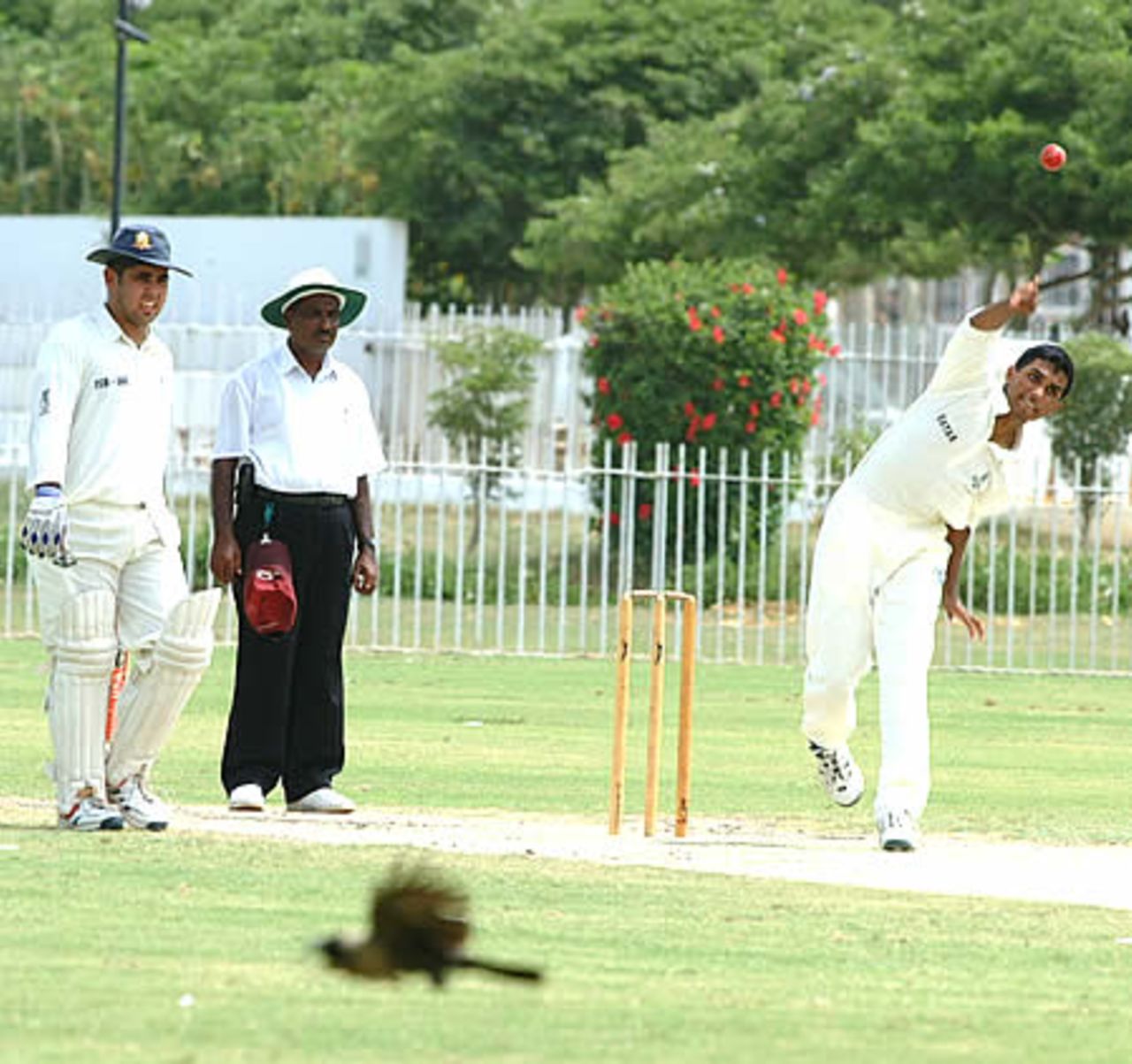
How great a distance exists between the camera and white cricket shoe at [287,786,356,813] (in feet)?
38.7

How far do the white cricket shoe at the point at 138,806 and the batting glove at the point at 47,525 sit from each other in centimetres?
87

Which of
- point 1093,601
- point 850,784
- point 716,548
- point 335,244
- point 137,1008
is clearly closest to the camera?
point 137,1008

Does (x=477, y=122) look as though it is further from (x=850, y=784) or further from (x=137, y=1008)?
(x=137, y=1008)

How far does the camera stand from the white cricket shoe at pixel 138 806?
1083cm

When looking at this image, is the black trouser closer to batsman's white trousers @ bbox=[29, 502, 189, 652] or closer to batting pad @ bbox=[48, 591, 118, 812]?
batsman's white trousers @ bbox=[29, 502, 189, 652]

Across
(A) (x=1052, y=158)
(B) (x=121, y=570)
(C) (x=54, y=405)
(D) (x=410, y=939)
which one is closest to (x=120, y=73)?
(A) (x=1052, y=158)

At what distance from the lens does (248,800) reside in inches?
464

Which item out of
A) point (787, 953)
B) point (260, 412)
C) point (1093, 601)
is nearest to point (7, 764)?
point (260, 412)

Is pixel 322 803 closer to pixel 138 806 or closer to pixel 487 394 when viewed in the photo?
pixel 138 806

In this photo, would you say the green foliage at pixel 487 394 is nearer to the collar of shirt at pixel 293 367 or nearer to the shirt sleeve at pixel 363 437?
the shirt sleeve at pixel 363 437

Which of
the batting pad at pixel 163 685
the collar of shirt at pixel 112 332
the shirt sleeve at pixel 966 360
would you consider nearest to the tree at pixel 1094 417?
the shirt sleeve at pixel 966 360

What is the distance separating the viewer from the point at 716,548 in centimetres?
2498

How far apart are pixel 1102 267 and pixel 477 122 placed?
13445 millimetres

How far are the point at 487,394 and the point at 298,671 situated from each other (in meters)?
20.5
